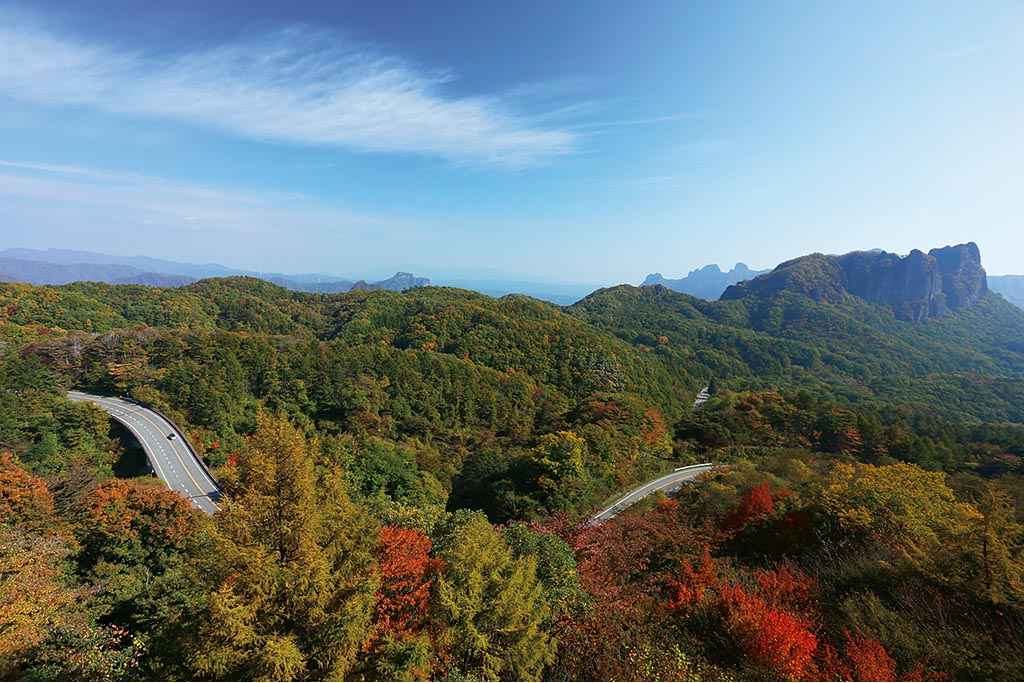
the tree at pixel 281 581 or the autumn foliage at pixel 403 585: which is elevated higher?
the tree at pixel 281 581

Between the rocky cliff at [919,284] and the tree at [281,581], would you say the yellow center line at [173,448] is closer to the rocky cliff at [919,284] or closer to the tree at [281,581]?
the tree at [281,581]

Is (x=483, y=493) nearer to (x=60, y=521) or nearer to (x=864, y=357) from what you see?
(x=60, y=521)

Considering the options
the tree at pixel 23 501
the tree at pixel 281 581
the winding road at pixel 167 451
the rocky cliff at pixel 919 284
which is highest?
the rocky cliff at pixel 919 284

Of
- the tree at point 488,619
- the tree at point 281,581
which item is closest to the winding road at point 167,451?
the tree at point 281,581

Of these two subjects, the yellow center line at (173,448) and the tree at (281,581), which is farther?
the yellow center line at (173,448)

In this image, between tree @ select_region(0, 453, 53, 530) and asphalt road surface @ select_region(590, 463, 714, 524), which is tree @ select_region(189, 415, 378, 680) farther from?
asphalt road surface @ select_region(590, 463, 714, 524)

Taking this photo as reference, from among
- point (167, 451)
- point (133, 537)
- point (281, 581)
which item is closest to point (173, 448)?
point (167, 451)

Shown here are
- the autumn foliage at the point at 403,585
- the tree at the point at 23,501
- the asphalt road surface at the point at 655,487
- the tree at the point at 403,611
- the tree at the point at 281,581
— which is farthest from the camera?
the asphalt road surface at the point at 655,487
